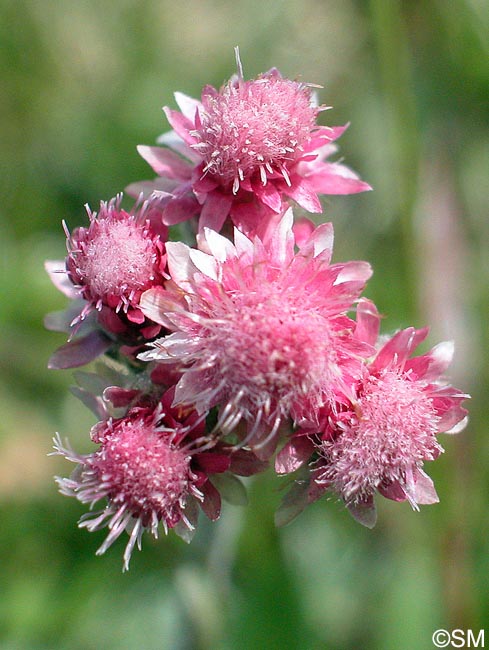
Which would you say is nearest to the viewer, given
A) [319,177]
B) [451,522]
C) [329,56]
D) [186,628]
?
[319,177]

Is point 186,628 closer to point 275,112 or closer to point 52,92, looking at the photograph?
point 275,112

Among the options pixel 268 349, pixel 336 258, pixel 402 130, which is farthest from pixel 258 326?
pixel 336 258

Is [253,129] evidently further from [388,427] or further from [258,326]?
[388,427]

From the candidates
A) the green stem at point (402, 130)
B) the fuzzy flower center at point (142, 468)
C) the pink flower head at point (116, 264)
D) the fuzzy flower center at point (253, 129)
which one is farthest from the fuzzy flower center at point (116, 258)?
the green stem at point (402, 130)

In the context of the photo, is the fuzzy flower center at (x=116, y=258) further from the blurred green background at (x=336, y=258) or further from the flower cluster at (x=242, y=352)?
the blurred green background at (x=336, y=258)

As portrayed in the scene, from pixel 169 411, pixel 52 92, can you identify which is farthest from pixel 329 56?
pixel 169 411

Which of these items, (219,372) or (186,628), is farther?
(186,628)
